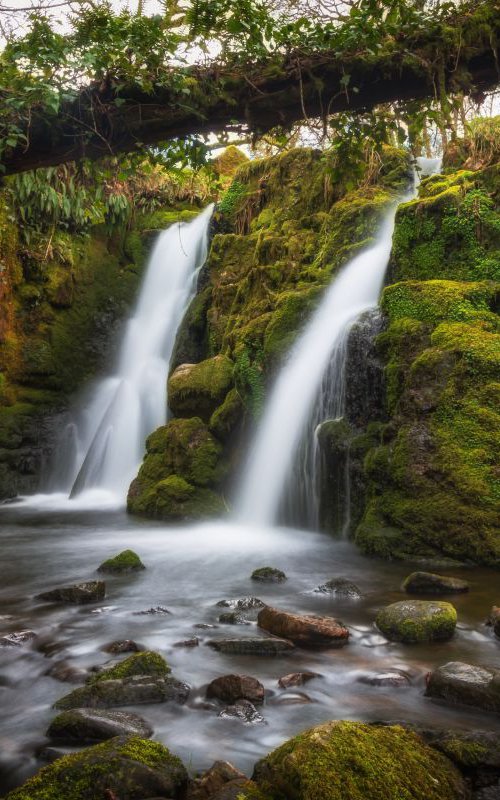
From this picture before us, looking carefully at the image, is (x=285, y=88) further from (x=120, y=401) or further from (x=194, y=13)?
(x=120, y=401)

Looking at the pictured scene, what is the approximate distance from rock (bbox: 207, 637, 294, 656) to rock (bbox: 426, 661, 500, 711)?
1016 millimetres

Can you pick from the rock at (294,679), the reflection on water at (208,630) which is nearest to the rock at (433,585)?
the reflection on water at (208,630)

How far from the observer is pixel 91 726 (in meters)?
2.98

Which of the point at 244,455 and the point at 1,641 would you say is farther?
the point at 244,455

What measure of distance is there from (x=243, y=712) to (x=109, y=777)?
103cm

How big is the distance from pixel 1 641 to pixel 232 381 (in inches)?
288

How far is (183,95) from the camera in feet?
12.4

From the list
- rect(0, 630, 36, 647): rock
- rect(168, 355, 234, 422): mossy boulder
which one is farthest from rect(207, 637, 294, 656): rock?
rect(168, 355, 234, 422): mossy boulder

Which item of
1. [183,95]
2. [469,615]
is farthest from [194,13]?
[469,615]

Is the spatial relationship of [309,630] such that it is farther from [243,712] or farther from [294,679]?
[243,712]

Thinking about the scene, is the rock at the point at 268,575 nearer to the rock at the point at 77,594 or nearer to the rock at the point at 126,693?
the rock at the point at 77,594

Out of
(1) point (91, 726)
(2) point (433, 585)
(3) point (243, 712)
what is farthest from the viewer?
(2) point (433, 585)

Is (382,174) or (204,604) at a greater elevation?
(382,174)

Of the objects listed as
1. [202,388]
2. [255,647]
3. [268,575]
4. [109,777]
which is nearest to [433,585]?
[268,575]
